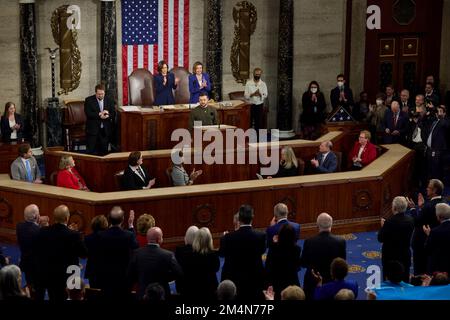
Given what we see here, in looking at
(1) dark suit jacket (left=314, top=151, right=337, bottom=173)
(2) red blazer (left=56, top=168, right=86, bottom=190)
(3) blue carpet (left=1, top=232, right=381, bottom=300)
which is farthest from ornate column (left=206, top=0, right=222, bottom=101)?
(3) blue carpet (left=1, top=232, right=381, bottom=300)

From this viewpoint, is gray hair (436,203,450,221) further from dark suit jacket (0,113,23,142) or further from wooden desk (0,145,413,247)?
dark suit jacket (0,113,23,142)

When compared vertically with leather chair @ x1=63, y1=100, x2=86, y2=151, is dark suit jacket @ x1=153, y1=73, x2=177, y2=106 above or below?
above

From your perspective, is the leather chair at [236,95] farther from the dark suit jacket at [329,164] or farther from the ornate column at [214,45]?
the dark suit jacket at [329,164]

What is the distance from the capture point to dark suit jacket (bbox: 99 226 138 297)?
27.8ft

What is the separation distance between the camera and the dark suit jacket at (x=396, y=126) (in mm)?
15547

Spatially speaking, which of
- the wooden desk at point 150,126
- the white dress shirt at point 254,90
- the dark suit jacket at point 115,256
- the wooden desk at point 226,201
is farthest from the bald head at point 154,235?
the white dress shirt at point 254,90

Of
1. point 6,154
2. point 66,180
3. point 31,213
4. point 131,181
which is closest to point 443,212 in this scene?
point 31,213

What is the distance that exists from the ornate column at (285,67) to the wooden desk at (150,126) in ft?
11.7

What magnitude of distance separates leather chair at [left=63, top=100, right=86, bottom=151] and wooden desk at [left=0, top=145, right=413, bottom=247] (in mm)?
4051

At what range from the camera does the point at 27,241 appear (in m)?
8.85

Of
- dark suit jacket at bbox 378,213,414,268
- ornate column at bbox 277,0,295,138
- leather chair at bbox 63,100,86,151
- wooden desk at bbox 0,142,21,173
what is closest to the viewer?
dark suit jacket at bbox 378,213,414,268

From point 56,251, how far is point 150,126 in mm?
6593

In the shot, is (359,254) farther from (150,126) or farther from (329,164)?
(150,126)

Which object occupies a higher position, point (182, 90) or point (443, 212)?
point (182, 90)
